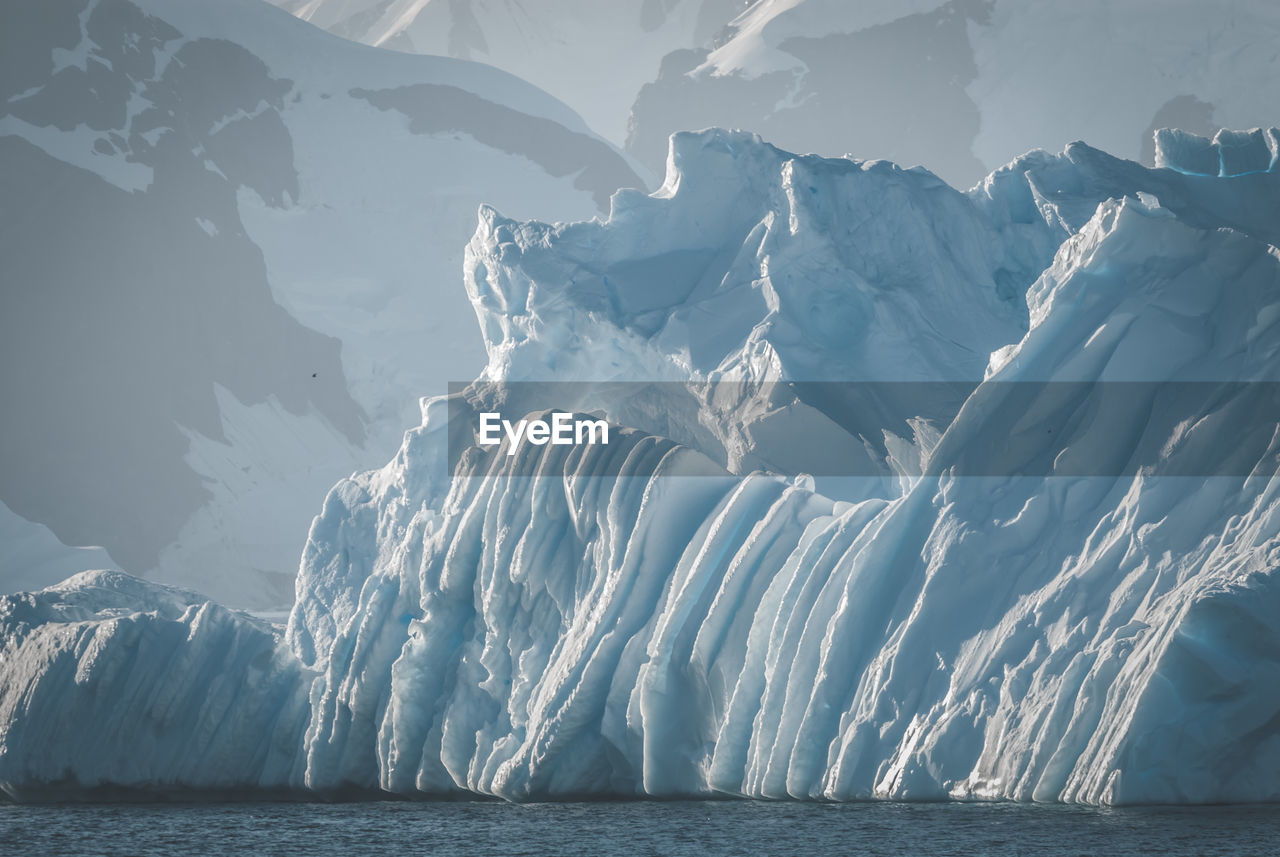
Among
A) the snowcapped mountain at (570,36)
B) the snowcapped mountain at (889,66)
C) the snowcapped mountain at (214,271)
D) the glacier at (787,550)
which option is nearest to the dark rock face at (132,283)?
the snowcapped mountain at (214,271)

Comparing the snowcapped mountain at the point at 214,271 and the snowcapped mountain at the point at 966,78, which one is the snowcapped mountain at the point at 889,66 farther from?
the snowcapped mountain at the point at 214,271

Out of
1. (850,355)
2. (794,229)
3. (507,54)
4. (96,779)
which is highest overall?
(507,54)

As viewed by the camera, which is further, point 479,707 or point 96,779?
point 96,779

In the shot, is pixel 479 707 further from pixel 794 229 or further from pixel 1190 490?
pixel 1190 490

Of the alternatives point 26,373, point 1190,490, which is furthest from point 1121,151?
point 1190,490

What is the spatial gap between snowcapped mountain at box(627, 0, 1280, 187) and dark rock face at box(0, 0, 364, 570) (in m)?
27.6

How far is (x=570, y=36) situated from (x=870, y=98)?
2640 cm

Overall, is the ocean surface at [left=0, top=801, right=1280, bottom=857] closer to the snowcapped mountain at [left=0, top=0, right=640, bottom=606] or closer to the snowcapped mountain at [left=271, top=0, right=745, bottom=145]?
the snowcapped mountain at [left=0, top=0, right=640, bottom=606]

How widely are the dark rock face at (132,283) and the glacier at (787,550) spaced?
3599 centimetres

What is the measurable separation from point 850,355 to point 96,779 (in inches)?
620

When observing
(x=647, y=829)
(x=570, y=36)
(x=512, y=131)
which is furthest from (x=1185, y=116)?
(x=647, y=829)

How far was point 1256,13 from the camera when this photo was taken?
7219cm

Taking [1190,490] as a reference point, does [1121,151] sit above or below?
above

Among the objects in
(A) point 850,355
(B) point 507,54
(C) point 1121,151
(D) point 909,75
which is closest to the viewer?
(A) point 850,355
